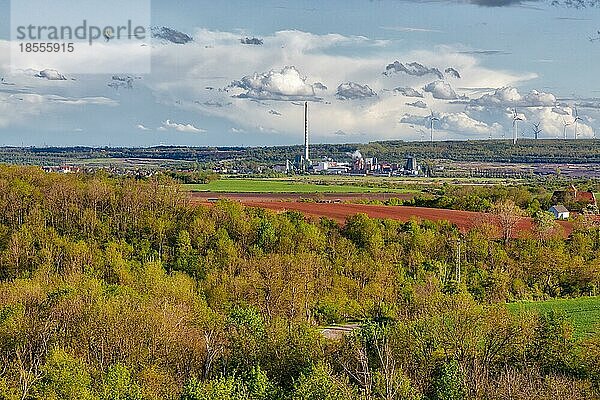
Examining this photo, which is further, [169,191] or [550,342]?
[169,191]

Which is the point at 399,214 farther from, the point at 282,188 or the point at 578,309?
the point at 282,188

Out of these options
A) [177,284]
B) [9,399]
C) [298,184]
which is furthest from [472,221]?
[298,184]

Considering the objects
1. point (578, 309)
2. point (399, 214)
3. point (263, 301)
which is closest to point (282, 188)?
point (399, 214)

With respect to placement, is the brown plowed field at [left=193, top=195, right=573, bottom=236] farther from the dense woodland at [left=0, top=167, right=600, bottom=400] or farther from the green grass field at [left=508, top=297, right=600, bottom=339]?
the green grass field at [left=508, top=297, right=600, bottom=339]

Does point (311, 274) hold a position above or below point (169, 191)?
below

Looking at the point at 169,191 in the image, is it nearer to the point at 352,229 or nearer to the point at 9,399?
the point at 352,229

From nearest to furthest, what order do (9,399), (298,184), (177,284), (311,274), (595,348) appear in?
(9,399)
(595,348)
(177,284)
(311,274)
(298,184)
